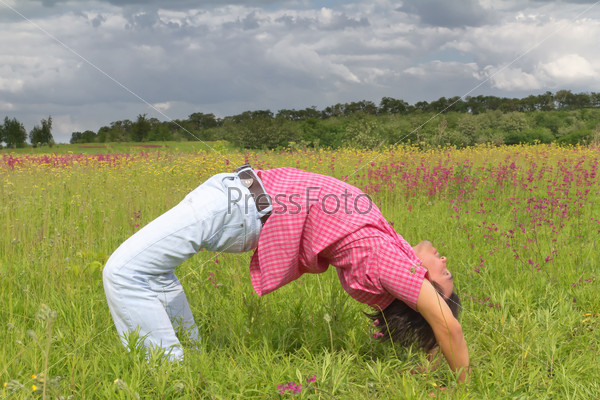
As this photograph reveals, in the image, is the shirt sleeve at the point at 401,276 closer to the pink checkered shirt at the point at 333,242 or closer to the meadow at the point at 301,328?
the pink checkered shirt at the point at 333,242

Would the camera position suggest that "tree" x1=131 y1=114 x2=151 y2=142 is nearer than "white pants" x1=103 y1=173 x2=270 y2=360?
No

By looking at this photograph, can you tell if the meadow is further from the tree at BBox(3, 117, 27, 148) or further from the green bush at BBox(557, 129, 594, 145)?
the tree at BBox(3, 117, 27, 148)

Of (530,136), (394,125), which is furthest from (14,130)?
(530,136)

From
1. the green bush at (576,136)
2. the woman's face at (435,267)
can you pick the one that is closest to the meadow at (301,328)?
the woman's face at (435,267)

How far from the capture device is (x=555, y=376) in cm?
217

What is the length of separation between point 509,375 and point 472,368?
0.17 meters

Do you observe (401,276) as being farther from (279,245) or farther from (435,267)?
(279,245)

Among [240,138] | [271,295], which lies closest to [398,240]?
[271,295]

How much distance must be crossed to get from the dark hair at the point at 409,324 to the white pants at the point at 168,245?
2.27 ft

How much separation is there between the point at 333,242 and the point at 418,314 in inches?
21.7

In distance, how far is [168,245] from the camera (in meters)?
1.94

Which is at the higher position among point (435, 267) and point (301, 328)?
point (435, 267)

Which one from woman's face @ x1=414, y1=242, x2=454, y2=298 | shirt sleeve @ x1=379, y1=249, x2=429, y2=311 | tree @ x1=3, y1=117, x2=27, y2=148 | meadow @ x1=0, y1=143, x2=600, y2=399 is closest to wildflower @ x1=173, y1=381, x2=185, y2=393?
meadow @ x1=0, y1=143, x2=600, y2=399

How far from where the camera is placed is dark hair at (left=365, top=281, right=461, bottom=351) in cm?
205
